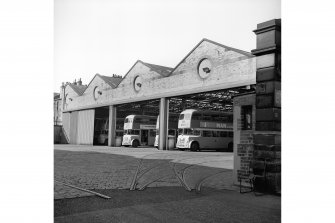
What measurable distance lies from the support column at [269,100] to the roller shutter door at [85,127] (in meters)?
30.7

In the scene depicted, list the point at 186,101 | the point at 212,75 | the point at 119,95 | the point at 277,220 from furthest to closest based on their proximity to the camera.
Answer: the point at 119,95, the point at 186,101, the point at 212,75, the point at 277,220

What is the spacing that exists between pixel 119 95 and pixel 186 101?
23.7 feet

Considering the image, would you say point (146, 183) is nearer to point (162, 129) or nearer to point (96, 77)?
point (162, 129)

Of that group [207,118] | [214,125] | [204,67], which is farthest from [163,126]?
[204,67]

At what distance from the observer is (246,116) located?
317 inches

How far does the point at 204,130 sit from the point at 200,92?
12.2 ft

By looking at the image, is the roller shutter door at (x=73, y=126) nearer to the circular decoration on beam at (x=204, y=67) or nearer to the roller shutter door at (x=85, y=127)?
the roller shutter door at (x=85, y=127)

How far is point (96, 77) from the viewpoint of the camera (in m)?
36.6

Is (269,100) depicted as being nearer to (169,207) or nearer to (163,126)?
(169,207)

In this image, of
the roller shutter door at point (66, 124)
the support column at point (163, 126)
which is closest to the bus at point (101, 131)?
the roller shutter door at point (66, 124)

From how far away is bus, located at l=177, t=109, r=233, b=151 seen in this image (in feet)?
81.9

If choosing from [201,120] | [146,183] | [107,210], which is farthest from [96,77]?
[107,210]

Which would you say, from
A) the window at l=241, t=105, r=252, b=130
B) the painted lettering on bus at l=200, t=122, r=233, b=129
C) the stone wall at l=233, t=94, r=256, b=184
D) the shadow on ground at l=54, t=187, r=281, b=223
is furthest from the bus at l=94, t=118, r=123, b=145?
the shadow on ground at l=54, t=187, r=281, b=223

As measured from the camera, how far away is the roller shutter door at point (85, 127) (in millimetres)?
36375
